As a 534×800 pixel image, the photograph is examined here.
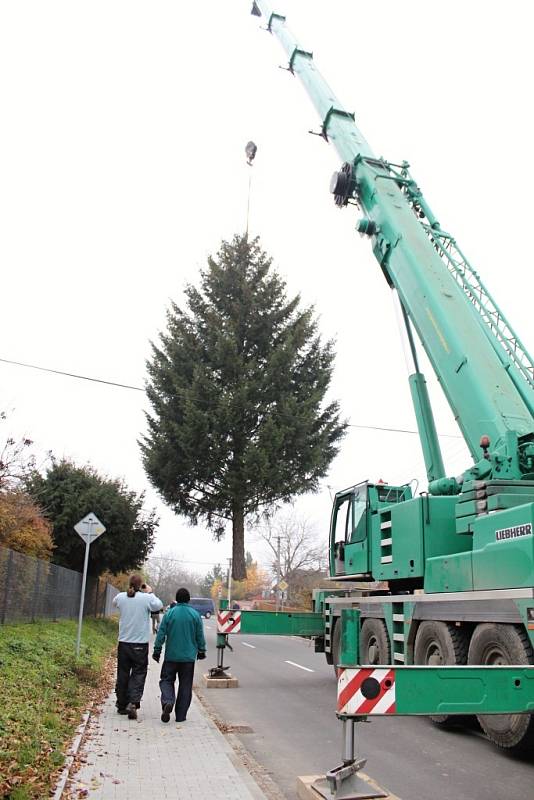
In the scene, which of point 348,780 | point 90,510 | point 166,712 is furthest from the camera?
point 90,510

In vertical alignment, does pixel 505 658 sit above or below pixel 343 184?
below

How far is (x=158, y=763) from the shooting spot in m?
6.39

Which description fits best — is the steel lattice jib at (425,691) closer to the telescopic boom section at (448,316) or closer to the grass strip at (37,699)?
the grass strip at (37,699)

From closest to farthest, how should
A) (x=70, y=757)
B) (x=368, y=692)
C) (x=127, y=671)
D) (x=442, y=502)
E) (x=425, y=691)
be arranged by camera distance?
(x=368, y=692) < (x=425, y=691) < (x=70, y=757) < (x=127, y=671) < (x=442, y=502)

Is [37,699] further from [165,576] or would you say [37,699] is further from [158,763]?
[165,576]

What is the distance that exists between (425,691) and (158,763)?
118 inches

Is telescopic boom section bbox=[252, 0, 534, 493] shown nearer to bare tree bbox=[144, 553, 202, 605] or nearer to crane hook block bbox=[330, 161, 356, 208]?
crane hook block bbox=[330, 161, 356, 208]

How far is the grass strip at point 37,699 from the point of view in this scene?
5285 millimetres

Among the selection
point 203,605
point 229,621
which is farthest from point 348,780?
point 203,605

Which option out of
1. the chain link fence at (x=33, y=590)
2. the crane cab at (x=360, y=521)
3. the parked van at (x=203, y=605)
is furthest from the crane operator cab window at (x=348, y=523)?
the parked van at (x=203, y=605)

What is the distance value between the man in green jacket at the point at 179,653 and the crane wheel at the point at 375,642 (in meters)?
3.06

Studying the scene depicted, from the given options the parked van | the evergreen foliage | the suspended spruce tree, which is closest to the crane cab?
the evergreen foliage

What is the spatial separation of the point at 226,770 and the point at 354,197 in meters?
10.2

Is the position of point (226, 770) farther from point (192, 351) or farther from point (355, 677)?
point (192, 351)
